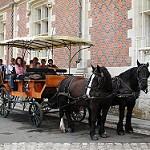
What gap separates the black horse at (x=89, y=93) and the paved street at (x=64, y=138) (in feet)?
1.09

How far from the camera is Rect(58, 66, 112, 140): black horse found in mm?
5363

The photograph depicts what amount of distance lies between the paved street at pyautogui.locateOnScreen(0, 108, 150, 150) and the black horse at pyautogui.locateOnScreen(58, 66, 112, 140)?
0.33 meters

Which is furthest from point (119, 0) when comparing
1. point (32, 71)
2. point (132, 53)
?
point (32, 71)

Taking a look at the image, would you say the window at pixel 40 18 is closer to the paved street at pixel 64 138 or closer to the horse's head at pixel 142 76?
the paved street at pixel 64 138

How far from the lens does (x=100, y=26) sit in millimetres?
9422

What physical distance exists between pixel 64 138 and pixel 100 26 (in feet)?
16.7

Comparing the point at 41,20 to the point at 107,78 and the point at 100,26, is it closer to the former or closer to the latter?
the point at 100,26

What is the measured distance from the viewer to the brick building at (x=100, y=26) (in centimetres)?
827

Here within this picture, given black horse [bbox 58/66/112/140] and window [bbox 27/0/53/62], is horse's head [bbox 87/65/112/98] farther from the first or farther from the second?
window [bbox 27/0/53/62]

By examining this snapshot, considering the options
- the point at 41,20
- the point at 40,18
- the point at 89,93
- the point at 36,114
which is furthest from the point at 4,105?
the point at 40,18

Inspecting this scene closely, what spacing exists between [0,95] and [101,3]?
498 cm

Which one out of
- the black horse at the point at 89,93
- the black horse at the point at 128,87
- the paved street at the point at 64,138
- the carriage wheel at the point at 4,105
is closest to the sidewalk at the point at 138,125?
the paved street at the point at 64,138

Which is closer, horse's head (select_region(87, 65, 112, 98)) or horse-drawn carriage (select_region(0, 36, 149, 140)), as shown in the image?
horse's head (select_region(87, 65, 112, 98))

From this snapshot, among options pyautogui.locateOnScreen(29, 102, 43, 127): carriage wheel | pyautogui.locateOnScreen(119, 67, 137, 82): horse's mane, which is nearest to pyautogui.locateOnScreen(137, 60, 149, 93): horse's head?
pyautogui.locateOnScreen(119, 67, 137, 82): horse's mane
